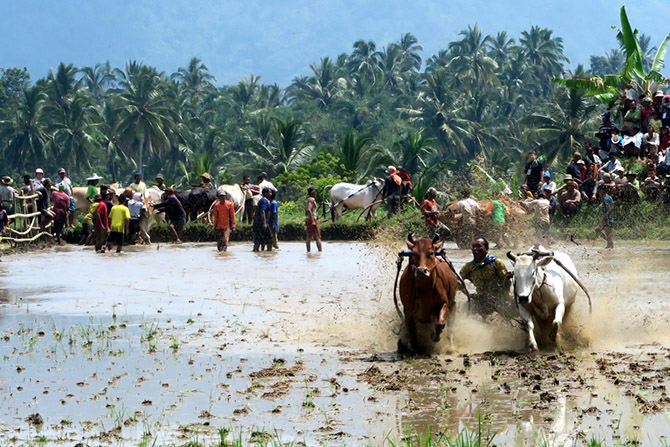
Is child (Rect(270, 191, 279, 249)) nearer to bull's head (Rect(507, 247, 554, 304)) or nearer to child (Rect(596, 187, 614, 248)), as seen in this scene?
child (Rect(596, 187, 614, 248))

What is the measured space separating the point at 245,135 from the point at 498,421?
6175 centimetres

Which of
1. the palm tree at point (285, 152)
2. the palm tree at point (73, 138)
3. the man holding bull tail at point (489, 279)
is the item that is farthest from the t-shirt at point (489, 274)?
the palm tree at point (73, 138)

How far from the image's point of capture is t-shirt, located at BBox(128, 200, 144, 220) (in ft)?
85.0

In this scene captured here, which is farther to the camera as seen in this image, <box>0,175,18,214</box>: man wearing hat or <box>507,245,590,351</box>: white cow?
<box>0,175,18,214</box>: man wearing hat

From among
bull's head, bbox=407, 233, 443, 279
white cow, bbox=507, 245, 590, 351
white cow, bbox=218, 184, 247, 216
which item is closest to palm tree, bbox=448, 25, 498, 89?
white cow, bbox=218, 184, 247, 216

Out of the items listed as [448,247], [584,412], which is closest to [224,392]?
[584,412]

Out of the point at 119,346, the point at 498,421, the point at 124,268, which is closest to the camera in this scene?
the point at 498,421

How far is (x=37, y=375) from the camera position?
368 inches

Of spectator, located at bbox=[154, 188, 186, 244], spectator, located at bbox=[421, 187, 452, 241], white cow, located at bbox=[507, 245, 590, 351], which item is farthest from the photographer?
spectator, located at bbox=[154, 188, 186, 244]

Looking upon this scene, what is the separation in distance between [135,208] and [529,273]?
17.2 metres

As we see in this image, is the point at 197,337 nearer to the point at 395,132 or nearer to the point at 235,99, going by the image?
the point at 395,132

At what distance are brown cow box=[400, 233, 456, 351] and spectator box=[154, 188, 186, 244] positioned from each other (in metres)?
17.0

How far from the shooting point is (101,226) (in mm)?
24328

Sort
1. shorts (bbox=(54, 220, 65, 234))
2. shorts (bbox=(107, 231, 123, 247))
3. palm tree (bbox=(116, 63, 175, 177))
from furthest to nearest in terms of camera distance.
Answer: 1. palm tree (bbox=(116, 63, 175, 177))
2. shorts (bbox=(54, 220, 65, 234))
3. shorts (bbox=(107, 231, 123, 247))
